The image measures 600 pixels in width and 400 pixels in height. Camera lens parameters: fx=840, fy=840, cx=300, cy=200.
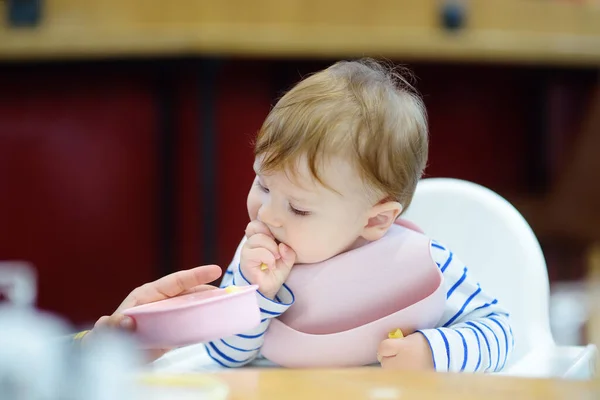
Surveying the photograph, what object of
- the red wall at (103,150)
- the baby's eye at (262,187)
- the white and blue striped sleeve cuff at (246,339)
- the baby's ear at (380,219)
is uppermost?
the baby's eye at (262,187)

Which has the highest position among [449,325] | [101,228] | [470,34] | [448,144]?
[470,34]

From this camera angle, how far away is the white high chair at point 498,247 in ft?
2.58

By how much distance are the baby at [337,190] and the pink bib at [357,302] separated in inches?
0.4

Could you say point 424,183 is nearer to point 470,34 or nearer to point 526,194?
point 470,34

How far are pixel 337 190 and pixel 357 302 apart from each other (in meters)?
0.08

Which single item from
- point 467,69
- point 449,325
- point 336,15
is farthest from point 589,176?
point 449,325

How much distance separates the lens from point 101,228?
1839 millimetres

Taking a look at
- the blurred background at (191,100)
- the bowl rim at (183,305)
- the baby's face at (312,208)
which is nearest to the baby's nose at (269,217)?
the baby's face at (312,208)

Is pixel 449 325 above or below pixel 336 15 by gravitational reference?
below

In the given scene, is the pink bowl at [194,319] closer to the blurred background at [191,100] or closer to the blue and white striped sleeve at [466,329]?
the blue and white striped sleeve at [466,329]

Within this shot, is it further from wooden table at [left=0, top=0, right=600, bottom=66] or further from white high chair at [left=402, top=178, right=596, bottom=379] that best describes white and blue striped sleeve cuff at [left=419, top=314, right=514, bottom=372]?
wooden table at [left=0, top=0, right=600, bottom=66]

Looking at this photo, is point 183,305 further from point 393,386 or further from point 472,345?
point 472,345

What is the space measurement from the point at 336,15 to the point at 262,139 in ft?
4.06

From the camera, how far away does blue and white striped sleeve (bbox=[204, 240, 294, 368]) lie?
23.7 inches
